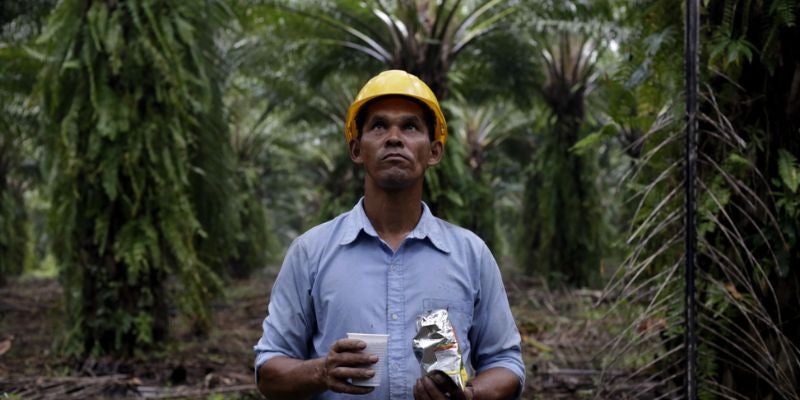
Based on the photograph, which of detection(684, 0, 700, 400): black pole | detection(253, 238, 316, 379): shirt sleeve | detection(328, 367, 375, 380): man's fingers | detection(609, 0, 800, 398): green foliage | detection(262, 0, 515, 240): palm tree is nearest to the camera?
detection(328, 367, 375, 380): man's fingers

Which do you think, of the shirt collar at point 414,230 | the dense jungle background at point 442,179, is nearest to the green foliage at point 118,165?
the dense jungle background at point 442,179

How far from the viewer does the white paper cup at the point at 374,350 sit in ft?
6.24

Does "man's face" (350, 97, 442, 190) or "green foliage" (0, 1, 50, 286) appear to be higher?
"green foliage" (0, 1, 50, 286)

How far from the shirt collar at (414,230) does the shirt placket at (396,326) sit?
91 mm

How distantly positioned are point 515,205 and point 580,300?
17.3 m

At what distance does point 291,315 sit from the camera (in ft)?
7.09

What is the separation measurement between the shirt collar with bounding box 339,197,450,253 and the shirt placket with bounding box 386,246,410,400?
91 millimetres

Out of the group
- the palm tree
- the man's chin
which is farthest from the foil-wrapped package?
the palm tree

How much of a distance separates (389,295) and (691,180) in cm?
132

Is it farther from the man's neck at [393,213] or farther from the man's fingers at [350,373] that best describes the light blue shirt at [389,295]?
the man's fingers at [350,373]

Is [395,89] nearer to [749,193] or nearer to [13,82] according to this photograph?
[749,193]

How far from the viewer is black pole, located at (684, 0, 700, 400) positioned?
9.18 ft

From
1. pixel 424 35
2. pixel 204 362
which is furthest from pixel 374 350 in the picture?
pixel 424 35

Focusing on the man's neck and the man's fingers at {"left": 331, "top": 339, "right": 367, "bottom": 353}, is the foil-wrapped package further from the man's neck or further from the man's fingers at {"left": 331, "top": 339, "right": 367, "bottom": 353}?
the man's neck
